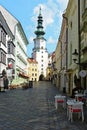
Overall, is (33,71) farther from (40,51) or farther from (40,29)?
(40,29)

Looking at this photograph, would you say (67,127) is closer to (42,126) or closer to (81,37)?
(42,126)

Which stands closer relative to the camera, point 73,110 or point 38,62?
point 73,110

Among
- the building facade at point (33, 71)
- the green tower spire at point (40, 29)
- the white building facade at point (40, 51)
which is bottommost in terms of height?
the building facade at point (33, 71)

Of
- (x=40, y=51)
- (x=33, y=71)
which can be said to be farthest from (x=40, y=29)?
(x=33, y=71)

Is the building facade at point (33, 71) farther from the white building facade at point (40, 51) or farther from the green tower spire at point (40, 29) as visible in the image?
the green tower spire at point (40, 29)

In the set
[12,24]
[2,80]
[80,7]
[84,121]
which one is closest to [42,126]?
[84,121]

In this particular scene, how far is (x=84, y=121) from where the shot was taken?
14.0 m

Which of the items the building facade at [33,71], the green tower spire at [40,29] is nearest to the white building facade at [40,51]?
the green tower spire at [40,29]

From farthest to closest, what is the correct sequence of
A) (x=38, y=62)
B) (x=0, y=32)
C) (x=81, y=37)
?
1. (x=38, y=62)
2. (x=0, y=32)
3. (x=81, y=37)

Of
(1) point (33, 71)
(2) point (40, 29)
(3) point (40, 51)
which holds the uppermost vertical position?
(2) point (40, 29)

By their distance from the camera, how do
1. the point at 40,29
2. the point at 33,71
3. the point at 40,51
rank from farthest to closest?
the point at 33,71 < the point at 40,51 < the point at 40,29

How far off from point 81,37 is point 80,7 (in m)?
2.62

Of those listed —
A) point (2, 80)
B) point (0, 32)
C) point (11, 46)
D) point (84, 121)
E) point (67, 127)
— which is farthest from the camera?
point (11, 46)

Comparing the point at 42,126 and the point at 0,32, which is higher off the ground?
the point at 0,32
